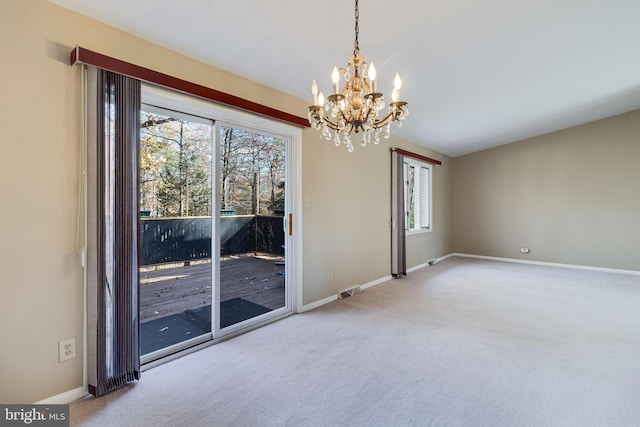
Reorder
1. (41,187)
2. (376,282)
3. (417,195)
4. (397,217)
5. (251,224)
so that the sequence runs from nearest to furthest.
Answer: (41,187) < (251,224) < (376,282) < (397,217) < (417,195)

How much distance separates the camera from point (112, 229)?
1.97 meters

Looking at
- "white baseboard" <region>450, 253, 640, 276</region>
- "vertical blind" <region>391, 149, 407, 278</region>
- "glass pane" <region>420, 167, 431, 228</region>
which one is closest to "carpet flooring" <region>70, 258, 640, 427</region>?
"vertical blind" <region>391, 149, 407, 278</region>

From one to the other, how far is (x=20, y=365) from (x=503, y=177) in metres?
8.05

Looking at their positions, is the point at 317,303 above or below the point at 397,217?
below

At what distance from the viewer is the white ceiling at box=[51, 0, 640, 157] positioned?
2070mm

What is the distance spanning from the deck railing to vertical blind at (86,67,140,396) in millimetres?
729

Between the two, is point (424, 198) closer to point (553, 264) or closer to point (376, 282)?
point (376, 282)

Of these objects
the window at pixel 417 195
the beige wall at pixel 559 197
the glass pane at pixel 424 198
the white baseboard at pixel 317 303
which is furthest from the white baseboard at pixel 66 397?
the beige wall at pixel 559 197

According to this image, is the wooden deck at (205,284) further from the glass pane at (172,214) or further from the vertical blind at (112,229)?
the vertical blind at (112,229)

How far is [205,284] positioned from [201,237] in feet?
3.12

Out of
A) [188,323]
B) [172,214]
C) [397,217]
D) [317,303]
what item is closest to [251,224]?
[172,214]

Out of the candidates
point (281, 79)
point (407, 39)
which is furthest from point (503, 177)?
point (281, 79)

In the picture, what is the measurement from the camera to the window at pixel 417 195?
5.89 metres

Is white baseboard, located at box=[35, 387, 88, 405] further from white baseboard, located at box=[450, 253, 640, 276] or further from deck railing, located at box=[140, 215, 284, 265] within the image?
white baseboard, located at box=[450, 253, 640, 276]
